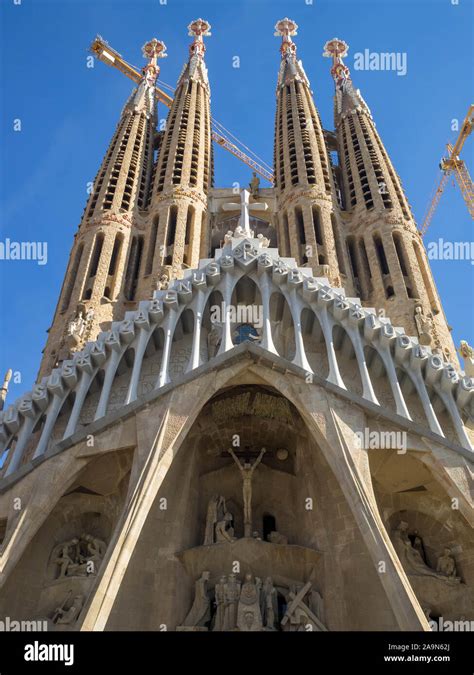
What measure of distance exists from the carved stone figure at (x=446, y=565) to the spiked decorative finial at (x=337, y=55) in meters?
28.3

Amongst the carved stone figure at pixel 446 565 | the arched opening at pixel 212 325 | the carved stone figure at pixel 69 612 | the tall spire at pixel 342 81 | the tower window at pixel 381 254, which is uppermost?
the tall spire at pixel 342 81

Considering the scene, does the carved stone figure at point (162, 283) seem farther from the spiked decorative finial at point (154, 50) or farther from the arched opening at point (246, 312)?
the spiked decorative finial at point (154, 50)

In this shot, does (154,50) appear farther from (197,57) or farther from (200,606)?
(200,606)

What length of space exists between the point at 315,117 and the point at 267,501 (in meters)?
20.2

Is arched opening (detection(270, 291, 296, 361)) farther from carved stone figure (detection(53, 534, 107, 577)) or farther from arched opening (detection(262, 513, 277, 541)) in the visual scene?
carved stone figure (detection(53, 534, 107, 577))

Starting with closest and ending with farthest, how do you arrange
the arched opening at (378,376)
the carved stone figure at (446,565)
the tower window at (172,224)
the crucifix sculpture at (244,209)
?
the carved stone figure at (446,565) < the arched opening at (378,376) < the crucifix sculpture at (244,209) < the tower window at (172,224)

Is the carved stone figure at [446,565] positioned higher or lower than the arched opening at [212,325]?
lower

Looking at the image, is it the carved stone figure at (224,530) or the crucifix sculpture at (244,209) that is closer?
the carved stone figure at (224,530)

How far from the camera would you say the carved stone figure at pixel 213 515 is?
13.6 m

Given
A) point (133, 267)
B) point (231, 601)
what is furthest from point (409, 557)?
point (133, 267)

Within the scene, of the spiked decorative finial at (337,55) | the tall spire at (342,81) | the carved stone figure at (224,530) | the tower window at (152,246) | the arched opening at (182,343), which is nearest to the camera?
the carved stone figure at (224,530)

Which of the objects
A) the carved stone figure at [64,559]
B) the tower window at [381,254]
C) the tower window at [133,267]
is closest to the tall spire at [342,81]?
the tower window at [381,254]

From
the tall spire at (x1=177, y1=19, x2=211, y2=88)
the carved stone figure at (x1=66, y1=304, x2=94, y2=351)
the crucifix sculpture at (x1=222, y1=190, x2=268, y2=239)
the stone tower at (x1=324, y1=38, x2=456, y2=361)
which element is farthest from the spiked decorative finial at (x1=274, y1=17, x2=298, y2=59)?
the carved stone figure at (x1=66, y1=304, x2=94, y2=351)
